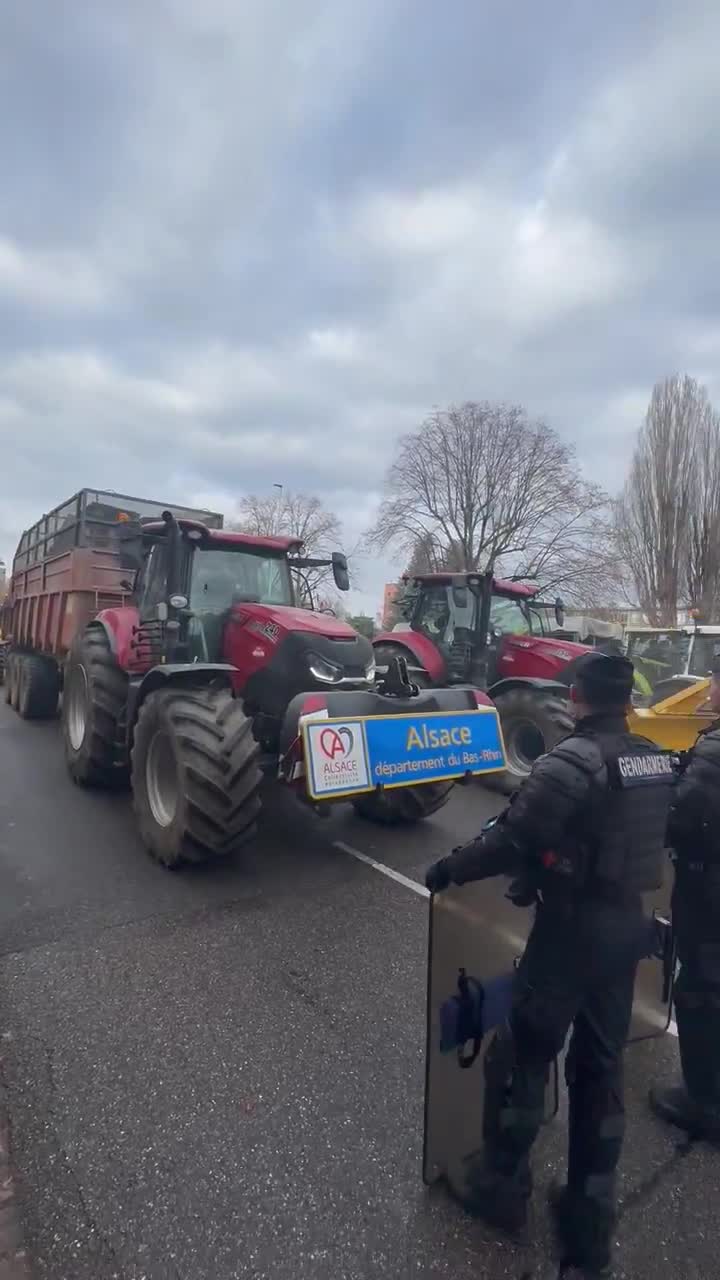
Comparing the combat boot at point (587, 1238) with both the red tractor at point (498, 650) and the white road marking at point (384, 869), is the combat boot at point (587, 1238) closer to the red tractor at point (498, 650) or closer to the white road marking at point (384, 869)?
the white road marking at point (384, 869)

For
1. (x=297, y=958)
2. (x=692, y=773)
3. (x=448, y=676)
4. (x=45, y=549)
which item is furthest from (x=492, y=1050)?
(x=45, y=549)

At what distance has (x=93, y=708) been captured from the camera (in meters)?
5.72

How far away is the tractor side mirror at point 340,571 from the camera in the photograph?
617 centimetres

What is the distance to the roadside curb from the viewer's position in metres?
1.83

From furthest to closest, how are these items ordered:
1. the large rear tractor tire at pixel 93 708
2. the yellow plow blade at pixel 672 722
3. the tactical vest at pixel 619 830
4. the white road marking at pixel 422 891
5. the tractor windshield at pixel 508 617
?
the tractor windshield at pixel 508 617 < the yellow plow blade at pixel 672 722 < the large rear tractor tire at pixel 93 708 < the white road marking at pixel 422 891 < the tactical vest at pixel 619 830

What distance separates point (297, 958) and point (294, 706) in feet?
4.87

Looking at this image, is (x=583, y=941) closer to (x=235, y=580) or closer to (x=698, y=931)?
(x=698, y=931)

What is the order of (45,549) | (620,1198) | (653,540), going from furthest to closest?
(653,540)
(45,549)
(620,1198)

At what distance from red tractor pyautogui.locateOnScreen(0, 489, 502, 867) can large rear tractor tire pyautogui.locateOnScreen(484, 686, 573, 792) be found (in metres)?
1.82

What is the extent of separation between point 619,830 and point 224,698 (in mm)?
3141

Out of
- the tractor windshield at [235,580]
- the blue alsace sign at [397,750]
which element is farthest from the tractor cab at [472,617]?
the blue alsace sign at [397,750]

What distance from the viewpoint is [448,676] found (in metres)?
7.98

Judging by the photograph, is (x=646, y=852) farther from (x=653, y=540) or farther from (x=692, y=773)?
(x=653, y=540)

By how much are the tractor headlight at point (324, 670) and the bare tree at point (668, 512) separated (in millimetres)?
21601
